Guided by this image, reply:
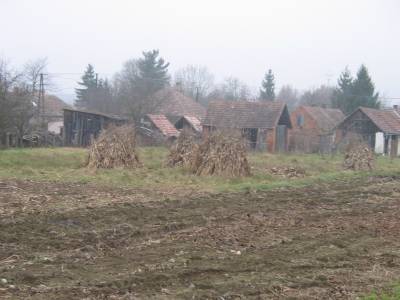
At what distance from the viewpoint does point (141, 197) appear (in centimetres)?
1313

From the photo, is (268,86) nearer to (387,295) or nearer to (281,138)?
(281,138)

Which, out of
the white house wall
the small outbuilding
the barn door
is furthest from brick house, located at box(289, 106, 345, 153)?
the small outbuilding

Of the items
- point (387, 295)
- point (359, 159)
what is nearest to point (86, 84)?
point (359, 159)

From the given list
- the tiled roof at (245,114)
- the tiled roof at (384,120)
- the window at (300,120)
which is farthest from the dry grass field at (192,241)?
the window at (300,120)

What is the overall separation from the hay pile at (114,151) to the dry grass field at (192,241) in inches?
176

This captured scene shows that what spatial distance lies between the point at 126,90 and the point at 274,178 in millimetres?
40320

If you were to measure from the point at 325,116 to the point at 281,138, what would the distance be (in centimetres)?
1552

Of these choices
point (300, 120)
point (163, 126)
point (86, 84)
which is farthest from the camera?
point (86, 84)

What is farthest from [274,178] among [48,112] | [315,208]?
[48,112]

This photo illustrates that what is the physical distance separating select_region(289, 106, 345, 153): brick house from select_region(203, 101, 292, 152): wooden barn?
127 cm

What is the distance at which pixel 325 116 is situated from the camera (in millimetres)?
57500

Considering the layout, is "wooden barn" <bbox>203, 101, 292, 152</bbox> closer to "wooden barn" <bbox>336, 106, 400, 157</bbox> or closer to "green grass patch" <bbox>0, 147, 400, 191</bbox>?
"wooden barn" <bbox>336, 106, 400, 157</bbox>

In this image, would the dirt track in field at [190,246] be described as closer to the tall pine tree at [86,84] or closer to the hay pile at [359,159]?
the hay pile at [359,159]

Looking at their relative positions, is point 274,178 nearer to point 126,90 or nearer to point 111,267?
point 111,267
